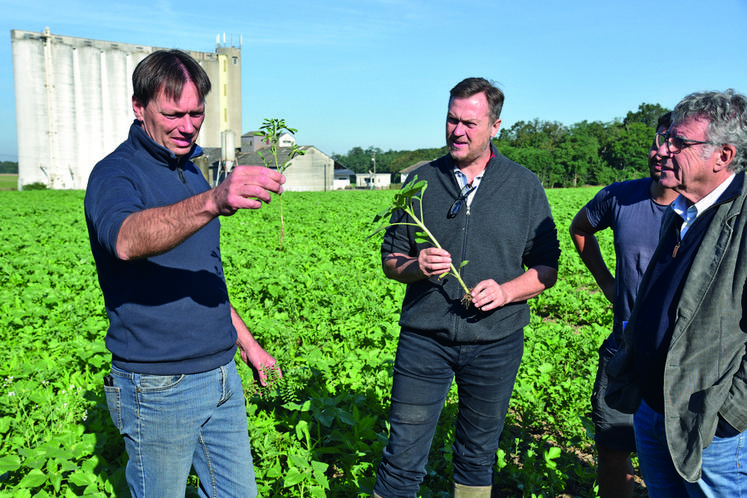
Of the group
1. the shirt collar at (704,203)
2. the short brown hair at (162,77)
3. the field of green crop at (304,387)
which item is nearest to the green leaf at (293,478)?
the field of green crop at (304,387)

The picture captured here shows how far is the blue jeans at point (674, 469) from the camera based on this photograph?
68.1 inches

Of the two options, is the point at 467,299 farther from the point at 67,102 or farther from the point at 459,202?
the point at 67,102

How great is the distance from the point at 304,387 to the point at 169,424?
224cm

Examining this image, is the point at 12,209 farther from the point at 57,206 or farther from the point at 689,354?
the point at 689,354

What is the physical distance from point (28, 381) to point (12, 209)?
683 inches

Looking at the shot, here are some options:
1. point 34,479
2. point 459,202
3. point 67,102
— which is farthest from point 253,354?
point 67,102

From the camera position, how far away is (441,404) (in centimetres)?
255

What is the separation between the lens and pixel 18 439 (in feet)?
10.7

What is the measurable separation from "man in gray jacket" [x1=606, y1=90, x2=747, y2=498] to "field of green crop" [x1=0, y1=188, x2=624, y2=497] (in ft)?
3.80

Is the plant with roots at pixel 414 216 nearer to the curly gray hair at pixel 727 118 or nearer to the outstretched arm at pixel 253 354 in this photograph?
the outstretched arm at pixel 253 354

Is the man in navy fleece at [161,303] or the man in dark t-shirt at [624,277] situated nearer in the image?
the man in navy fleece at [161,303]

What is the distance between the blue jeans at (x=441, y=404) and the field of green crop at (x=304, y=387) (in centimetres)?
47

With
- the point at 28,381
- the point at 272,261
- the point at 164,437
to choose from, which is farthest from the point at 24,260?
the point at 164,437

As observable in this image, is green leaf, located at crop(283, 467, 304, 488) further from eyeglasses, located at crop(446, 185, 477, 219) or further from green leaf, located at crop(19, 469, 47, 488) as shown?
eyeglasses, located at crop(446, 185, 477, 219)
